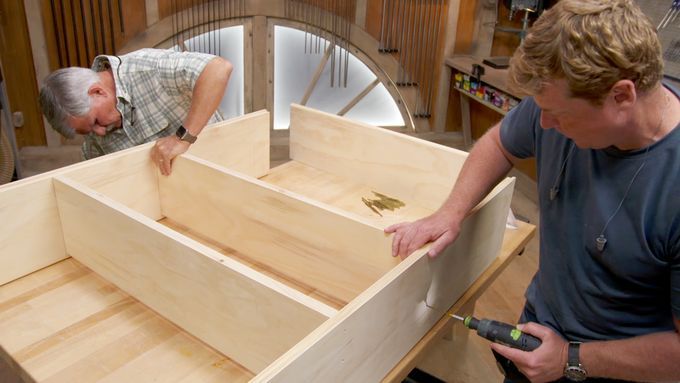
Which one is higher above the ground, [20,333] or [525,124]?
[525,124]

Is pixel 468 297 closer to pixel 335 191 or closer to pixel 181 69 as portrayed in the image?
pixel 335 191

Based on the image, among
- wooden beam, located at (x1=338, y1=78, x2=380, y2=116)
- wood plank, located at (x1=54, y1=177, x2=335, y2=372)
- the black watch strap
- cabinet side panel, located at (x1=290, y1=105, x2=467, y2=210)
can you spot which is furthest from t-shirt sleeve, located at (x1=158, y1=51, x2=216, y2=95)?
wooden beam, located at (x1=338, y1=78, x2=380, y2=116)

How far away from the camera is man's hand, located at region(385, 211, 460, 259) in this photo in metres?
1.22

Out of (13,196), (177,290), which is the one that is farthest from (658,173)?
(13,196)

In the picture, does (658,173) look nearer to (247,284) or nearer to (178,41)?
(247,284)

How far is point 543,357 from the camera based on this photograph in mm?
1076

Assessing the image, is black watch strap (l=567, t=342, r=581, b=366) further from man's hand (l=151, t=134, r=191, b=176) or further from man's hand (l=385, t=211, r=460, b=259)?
man's hand (l=151, t=134, r=191, b=176)

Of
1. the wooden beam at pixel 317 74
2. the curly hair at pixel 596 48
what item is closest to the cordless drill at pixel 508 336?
the curly hair at pixel 596 48

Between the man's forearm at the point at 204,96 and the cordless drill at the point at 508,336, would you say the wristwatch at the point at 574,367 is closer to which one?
the cordless drill at the point at 508,336

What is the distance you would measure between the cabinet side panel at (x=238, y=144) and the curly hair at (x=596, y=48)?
1.34 metres

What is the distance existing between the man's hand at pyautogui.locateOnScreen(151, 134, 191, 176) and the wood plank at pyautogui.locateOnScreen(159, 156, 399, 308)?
0.09ft

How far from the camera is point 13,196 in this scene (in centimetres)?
142

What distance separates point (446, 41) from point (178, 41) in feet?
7.00

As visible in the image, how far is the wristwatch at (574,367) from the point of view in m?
1.06
